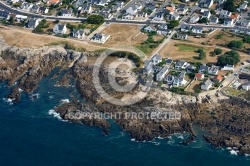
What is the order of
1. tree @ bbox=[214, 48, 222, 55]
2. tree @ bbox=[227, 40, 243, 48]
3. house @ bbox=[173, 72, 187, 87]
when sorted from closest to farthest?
house @ bbox=[173, 72, 187, 87] → tree @ bbox=[214, 48, 222, 55] → tree @ bbox=[227, 40, 243, 48]

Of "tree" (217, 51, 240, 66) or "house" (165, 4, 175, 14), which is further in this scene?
"house" (165, 4, 175, 14)

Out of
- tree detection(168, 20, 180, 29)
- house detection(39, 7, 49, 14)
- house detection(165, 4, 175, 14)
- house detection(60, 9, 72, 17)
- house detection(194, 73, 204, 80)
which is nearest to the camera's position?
house detection(194, 73, 204, 80)

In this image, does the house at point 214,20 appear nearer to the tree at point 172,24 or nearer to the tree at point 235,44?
the tree at point 172,24

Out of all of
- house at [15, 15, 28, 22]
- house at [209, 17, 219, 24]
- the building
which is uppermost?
house at [209, 17, 219, 24]

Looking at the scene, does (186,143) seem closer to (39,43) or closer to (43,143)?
(43,143)

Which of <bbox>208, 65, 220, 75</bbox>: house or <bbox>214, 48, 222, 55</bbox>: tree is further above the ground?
<bbox>214, 48, 222, 55</bbox>: tree

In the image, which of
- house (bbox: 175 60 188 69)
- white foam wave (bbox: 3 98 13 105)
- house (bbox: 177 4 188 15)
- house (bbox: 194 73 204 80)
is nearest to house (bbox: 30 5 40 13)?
house (bbox: 177 4 188 15)

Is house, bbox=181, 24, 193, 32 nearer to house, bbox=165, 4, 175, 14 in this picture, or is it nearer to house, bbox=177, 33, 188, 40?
house, bbox=177, 33, 188, 40
